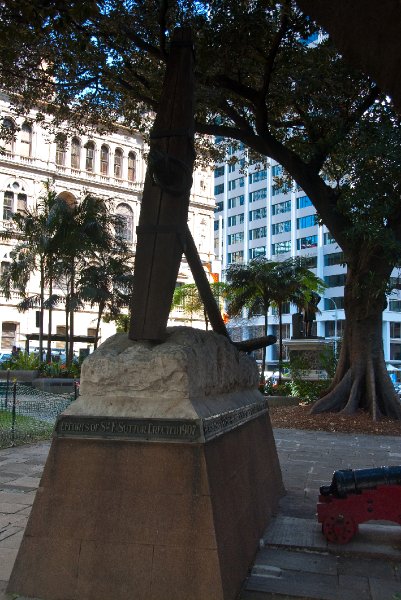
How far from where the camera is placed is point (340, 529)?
4.49m

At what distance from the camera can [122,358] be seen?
3.87 m

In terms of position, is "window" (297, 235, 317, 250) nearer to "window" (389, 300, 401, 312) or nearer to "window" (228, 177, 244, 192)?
"window" (389, 300, 401, 312)

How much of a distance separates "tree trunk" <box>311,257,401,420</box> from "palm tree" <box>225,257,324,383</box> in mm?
12231

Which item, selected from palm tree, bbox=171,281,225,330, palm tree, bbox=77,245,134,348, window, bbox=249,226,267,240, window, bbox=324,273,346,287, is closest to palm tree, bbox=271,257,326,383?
palm tree, bbox=77,245,134,348

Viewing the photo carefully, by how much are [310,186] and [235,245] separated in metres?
68.4

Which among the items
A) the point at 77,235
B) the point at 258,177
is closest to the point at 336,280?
the point at 258,177

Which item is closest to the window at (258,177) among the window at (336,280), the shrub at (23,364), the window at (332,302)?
the window at (336,280)

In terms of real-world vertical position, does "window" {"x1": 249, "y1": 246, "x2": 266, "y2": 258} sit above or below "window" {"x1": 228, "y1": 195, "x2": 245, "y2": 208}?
below

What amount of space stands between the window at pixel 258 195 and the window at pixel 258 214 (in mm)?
1421

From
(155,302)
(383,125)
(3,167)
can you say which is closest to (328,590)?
(155,302)

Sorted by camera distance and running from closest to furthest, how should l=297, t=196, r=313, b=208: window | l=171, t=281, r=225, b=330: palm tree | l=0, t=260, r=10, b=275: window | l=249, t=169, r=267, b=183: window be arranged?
l=0, t=260, r=10, b=275: window → l=171, t=281, r=225, b=330: palm tree → l=297, t=196, r=313, b=208: window → l=249, t=169, r=267, b=183: window

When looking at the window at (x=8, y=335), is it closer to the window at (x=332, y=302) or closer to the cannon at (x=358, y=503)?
the window at (x=332, y=302)

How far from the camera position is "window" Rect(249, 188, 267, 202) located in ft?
252

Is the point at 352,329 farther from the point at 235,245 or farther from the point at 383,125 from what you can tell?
the point at 235,245
